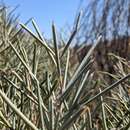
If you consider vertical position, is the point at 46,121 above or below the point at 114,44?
above

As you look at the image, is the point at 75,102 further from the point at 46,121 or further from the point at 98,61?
the point at 98,61

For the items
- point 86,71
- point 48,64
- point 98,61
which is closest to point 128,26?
point 98,61

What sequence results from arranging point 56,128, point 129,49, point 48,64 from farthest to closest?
point 129,49 → point 48,64 → point 56,128

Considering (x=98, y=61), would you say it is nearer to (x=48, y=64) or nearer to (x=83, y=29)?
(x=83, y=29)

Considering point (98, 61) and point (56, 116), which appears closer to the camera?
point (56, 116)

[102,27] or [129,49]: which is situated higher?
[102,27]

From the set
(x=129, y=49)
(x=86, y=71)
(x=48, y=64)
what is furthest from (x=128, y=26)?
(x=86, y=71)

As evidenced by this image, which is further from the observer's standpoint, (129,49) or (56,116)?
(129,49)

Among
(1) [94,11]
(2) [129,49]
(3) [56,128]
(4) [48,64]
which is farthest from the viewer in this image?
(1) [94,11]

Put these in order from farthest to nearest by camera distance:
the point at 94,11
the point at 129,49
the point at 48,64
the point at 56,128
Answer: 1. the point at 94,11
2. the point at 129,49
3. the point at 48,64
4. the point at 56,128
